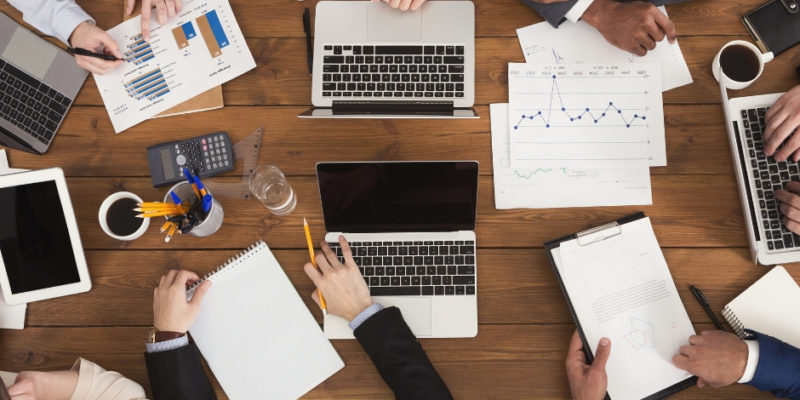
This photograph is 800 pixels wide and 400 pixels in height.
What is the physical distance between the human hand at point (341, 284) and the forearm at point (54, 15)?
847 mm

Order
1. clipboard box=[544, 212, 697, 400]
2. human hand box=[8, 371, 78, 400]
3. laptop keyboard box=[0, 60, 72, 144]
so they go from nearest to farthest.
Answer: human hand box=[8, 371, 78, 400]
clipboard box=[544, 212, 697, 400]
laptop keyboard box=[0, 60, 72, 144]

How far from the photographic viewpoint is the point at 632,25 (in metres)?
1.22

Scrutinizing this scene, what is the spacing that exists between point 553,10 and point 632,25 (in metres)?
0.20

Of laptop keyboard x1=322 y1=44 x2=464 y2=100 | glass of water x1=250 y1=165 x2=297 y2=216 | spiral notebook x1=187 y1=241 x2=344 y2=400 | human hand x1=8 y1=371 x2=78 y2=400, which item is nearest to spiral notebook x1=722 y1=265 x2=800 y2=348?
laptop keyboard x1=322 y1=44 x2=464 y2=100

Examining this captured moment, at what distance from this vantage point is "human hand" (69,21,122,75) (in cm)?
124

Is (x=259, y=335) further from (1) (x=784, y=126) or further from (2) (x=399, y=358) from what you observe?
Answer: (1) (x=784, y=126)

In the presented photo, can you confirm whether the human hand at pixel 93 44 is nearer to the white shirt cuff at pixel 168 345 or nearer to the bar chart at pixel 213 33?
the bar chart at pixel 213 33

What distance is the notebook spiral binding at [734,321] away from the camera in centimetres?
114

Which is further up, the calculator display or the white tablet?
the calculator display

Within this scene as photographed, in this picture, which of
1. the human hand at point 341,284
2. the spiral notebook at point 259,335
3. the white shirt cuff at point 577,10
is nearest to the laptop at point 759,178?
the white shirt cuff at point 577,10

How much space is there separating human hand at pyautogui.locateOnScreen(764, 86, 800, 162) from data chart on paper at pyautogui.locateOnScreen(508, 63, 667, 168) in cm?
22

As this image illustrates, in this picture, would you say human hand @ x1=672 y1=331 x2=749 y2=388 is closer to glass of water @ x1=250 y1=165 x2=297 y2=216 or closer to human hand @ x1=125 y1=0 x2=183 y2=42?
glass of water @ x1=250 y1=165 x2=297 y2=216

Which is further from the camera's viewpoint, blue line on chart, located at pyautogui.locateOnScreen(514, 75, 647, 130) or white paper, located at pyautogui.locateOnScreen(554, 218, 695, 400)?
blue line on chart, located at pyautogui.locateOnScreen(514, 75, 647, 130)

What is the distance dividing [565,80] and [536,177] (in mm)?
253
